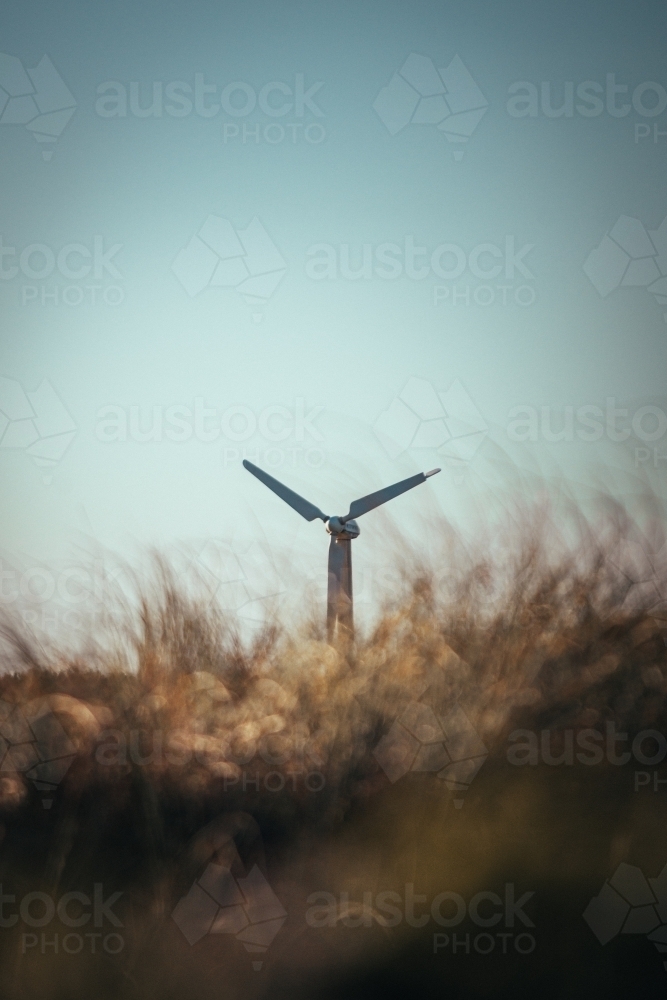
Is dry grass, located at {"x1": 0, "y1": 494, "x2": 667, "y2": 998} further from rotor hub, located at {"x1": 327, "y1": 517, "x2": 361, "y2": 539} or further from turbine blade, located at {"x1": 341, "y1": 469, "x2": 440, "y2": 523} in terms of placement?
rotor hub, located at {"x1": 327, "y1": 517, "x2": 361, "y2": 539}

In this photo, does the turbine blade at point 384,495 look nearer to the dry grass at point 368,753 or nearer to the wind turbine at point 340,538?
the wind turbine at point 340,538

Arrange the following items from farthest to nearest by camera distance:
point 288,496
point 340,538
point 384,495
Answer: point 288,496
point 384,495
point 340,538

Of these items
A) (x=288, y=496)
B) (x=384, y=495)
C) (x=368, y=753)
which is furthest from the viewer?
(x=288, y=496)

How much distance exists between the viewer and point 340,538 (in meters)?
10.4

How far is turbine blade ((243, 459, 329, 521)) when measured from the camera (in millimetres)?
13625

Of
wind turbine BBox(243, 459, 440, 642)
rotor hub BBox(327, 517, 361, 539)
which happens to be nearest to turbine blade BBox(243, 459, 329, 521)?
wind turbine BBox(243, 459, 440, 642)

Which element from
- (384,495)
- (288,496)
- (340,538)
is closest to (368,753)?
(340,538)

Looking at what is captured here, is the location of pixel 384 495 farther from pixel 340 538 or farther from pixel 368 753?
pixel 368 753

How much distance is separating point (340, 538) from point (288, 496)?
3.91 meters

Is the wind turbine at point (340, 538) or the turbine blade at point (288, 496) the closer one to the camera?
the wind turbine at point (340, 538)

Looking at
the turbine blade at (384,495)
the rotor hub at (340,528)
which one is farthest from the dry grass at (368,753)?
the rotor hub at (340,528)

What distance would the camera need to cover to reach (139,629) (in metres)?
5.05

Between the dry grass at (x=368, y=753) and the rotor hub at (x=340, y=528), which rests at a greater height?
the rotor hub at (x=340, y=528)

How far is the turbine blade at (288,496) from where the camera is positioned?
13.6 metres
